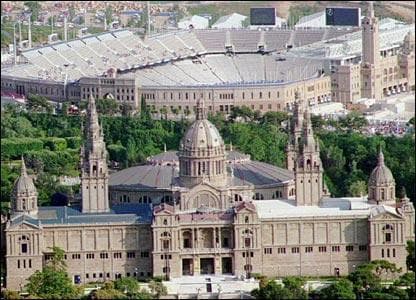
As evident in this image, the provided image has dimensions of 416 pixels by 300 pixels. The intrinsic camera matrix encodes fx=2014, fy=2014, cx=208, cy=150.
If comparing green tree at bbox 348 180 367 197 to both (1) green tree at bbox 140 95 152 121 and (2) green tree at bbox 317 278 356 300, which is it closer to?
(2) green tree at bbox 317 278 356 300

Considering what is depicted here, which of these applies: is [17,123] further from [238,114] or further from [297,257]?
[297,257]

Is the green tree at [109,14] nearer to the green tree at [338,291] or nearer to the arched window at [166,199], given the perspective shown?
the arched window at [166,199]

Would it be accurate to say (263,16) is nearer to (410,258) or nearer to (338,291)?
(410,258)

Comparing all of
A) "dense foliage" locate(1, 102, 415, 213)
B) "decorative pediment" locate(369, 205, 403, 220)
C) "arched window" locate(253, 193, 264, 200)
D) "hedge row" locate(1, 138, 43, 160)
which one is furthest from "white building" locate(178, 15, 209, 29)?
"decorative pediment" locate(369, 205, 403, 220)

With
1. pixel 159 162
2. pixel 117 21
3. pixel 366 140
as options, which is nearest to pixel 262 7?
pixel 117 21

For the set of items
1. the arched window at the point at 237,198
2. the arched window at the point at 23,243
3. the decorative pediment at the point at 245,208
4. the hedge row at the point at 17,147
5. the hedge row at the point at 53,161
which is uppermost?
the hedge row at the point at 17,147

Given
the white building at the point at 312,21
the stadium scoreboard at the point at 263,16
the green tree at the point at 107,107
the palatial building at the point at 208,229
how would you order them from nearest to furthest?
the palatial building at the point at 208,229
the green tree at the point at 107,107
the white building at the point at 312,21
the stadium scoreboard at the point at 263,16

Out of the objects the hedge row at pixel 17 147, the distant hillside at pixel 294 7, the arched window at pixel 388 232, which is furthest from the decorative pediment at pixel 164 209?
the distant hillside at pixel 294 7
